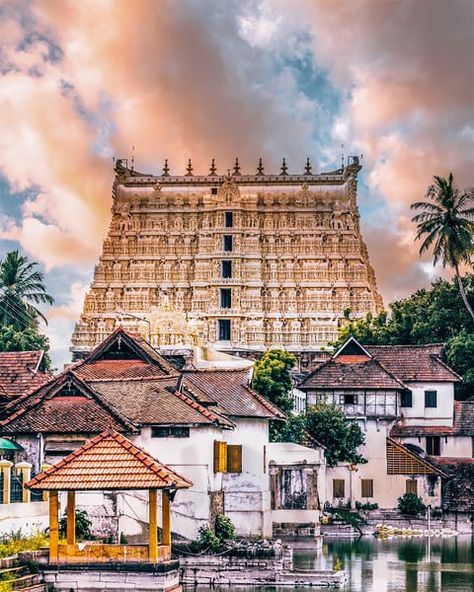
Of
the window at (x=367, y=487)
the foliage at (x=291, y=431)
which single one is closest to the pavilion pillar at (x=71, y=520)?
the foliage at (x=291, y=431)

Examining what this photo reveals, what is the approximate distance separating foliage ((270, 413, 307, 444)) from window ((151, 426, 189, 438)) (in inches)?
639

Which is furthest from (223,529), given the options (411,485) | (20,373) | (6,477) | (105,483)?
(411,485)

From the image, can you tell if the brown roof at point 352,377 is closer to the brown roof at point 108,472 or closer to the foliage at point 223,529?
the foliage at point 223,529

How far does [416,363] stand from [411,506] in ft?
32.6

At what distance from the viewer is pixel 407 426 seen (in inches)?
2660

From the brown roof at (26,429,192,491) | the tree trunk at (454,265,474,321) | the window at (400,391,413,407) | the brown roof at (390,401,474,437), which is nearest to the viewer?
the brown roof at (26,429,192,491)

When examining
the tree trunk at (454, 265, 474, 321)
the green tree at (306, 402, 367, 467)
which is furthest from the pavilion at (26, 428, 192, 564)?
the tree trunk at (454, 265, 474, 321)

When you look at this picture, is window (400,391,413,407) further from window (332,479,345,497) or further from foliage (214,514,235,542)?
foliage (214,514,235,542)

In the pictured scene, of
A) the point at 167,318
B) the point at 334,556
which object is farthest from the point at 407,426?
the point at 167,318

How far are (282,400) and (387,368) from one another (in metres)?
8.31

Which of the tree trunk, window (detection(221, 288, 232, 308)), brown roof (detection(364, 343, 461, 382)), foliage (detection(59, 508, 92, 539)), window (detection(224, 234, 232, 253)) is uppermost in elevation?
window (detection(224, 234, 232, 253))

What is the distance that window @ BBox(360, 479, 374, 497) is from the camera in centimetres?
A: 6256

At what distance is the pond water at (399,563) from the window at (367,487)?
6.39m

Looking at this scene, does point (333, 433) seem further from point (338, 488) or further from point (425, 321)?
point (425, 321)
